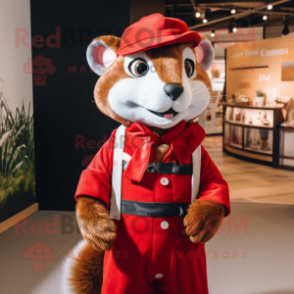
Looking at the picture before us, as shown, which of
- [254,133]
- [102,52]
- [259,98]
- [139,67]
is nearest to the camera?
[139,67]

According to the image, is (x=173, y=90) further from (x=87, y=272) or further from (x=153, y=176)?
(x=87, y=272)

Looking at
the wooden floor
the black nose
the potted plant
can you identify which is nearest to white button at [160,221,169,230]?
the black nose

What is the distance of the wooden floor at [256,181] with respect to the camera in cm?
439

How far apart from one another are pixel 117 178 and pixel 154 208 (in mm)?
186

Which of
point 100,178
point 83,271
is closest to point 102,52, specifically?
point 100,178

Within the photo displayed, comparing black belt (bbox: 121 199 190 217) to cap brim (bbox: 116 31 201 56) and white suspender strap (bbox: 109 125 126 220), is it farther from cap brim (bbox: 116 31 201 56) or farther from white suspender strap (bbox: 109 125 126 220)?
cap brim (bbox: 116 31 201 56)

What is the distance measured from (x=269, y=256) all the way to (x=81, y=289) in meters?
1.67

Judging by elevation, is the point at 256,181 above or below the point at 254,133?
below

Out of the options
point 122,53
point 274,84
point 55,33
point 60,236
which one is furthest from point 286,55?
point 122,53

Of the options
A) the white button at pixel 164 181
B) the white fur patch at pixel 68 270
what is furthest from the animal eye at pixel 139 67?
the white fur patch at pixel 68 270

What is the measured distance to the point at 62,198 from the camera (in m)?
3.51

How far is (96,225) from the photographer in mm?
1255

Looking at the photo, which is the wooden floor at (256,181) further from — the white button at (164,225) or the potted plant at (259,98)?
the white button at (164,225)

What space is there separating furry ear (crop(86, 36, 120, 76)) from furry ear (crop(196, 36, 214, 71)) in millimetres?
356
